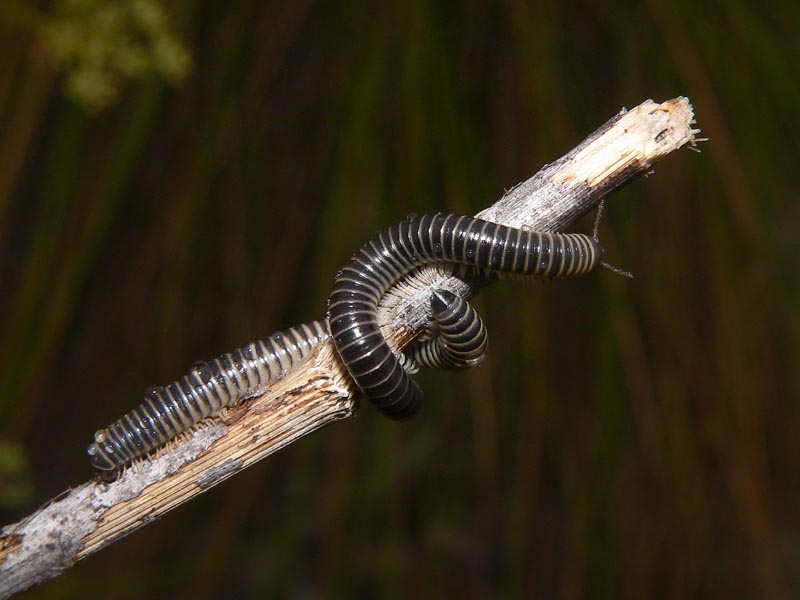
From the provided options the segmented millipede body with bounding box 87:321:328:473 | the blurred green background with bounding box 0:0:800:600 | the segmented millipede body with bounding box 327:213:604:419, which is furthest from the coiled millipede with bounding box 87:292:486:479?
the blurred green background with bounding box 0:0:800:600

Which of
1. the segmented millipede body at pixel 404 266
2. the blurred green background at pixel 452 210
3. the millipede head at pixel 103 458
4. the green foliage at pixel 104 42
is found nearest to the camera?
the segmented millipede body at pixel 404 266

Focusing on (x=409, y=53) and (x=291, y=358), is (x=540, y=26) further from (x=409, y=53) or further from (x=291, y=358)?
(x=291, y=358)

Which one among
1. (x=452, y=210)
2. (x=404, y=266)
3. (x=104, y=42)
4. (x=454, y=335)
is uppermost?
(x=104, y=42)

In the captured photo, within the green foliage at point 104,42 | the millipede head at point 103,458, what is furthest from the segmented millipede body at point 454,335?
the green foliage at point 104,42

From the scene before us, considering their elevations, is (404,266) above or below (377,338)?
above

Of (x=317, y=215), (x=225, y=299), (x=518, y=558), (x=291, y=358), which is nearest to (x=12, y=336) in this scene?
(x=225, y=299)

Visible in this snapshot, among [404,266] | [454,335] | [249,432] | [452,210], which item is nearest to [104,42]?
[452,210]

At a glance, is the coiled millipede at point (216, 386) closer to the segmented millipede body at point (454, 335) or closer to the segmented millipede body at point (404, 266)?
the segmented millipede body at point (454, 335)

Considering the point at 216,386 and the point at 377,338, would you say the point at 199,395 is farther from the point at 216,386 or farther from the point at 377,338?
the point at 377,338
